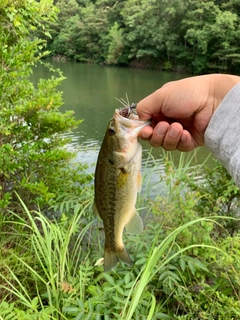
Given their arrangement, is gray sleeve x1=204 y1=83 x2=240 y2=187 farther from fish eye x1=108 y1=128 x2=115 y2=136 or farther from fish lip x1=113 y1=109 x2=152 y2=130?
fish eye x1=108 y1=128 x2=115 y2=136

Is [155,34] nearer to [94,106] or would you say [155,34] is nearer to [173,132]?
[94,106]

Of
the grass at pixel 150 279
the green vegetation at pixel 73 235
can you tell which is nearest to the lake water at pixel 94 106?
the green vegetation at pixel 73 235

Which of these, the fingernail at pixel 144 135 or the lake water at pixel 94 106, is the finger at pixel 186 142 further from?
the lake water at pixel 94 106

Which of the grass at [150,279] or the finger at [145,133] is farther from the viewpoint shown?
the grass at [150,279]

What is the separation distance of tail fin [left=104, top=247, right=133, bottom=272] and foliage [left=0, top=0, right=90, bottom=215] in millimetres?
1528

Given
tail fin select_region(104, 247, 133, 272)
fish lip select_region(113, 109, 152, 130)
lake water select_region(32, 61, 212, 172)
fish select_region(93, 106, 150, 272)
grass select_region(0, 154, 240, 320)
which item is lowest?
lake water select_region(32, 61, 212, 172)

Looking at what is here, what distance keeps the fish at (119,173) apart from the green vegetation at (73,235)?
32 centimetres

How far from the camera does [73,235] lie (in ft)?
11.7

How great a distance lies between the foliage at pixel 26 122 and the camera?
3.36 metres

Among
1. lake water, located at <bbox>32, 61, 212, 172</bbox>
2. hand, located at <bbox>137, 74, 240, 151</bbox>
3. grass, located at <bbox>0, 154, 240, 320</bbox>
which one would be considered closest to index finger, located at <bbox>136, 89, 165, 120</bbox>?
hand, located at <bbox>137, 74, 240, 151</bbox>

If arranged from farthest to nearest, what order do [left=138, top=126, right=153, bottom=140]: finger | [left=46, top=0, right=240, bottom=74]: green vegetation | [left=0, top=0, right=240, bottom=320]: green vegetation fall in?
[left=46, top=0, right=240, bottom=74]: green vegetation < [left=0, top=0, right=240, bottom=320]: green vegetation < [left=138, top=126, right=153, bottom=140]: finger

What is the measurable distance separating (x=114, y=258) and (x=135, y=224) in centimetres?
29

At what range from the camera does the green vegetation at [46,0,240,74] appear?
29609 mm

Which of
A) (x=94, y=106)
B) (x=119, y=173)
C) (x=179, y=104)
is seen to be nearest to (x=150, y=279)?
(x=119, y=173)
